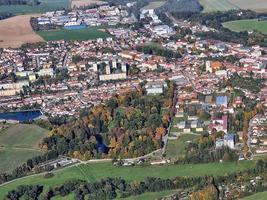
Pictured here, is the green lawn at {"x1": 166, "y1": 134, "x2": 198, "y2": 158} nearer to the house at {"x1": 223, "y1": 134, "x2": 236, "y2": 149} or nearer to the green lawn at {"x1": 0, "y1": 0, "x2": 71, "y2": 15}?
the house at {"x1": 223, "y1": 134, "x2": 236, "y2": 149}

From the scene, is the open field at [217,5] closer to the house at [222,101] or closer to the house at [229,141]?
the house at [222,101]

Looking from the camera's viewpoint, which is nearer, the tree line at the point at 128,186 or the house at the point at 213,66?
the tree line at the point at 128,186

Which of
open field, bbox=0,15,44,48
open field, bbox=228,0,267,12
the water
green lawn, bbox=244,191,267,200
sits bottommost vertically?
the water

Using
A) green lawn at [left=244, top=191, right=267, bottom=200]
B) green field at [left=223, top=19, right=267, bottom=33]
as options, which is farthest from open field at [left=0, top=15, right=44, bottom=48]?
green lawn at [left=244, top=191, right=267, bottom=200]

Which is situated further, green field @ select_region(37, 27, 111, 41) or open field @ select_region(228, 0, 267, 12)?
open field @ select_region(228, 0, 267, 12)

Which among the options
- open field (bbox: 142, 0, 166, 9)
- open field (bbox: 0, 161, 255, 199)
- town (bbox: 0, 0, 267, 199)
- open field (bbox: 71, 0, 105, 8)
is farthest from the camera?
open field (bbox: 71, 0, 105, 8)

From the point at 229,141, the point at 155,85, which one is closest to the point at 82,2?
the point at 155,85

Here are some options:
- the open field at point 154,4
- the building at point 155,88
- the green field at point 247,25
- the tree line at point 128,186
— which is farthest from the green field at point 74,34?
the tree line at point 128,186

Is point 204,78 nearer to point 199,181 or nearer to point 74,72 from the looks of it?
point 74,72
